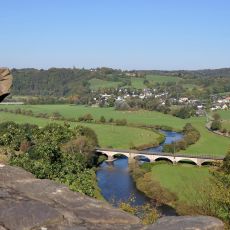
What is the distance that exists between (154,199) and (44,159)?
24823mm

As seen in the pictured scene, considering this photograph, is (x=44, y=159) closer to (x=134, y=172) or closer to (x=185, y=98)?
(x=134, y=172)

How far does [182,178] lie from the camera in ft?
195

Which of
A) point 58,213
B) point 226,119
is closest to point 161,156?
point 226,119

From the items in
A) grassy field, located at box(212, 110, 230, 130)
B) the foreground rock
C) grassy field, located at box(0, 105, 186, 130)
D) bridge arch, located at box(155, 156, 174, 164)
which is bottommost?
bridge arch, located at box(155, 156, 174, 164)

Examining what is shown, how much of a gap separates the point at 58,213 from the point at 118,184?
50.8m

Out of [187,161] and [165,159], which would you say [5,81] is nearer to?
[165,159]

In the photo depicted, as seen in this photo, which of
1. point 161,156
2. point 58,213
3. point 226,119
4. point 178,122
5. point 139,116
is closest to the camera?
point 58,213

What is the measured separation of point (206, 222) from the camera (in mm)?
5977

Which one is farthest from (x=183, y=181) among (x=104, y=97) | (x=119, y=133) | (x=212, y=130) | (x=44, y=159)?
(x=104, y=97)

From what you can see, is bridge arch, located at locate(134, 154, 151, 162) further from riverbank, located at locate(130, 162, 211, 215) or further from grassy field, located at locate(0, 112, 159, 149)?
grassy field, located at locate(0, 112, 159, 149)

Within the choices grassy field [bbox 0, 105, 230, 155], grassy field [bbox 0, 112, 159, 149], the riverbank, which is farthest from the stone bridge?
grassy field [bbox 0, 112, 159, 149]

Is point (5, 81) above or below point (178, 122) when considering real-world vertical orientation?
above

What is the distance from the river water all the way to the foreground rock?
31.6 m

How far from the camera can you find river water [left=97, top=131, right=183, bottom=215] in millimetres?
47350
